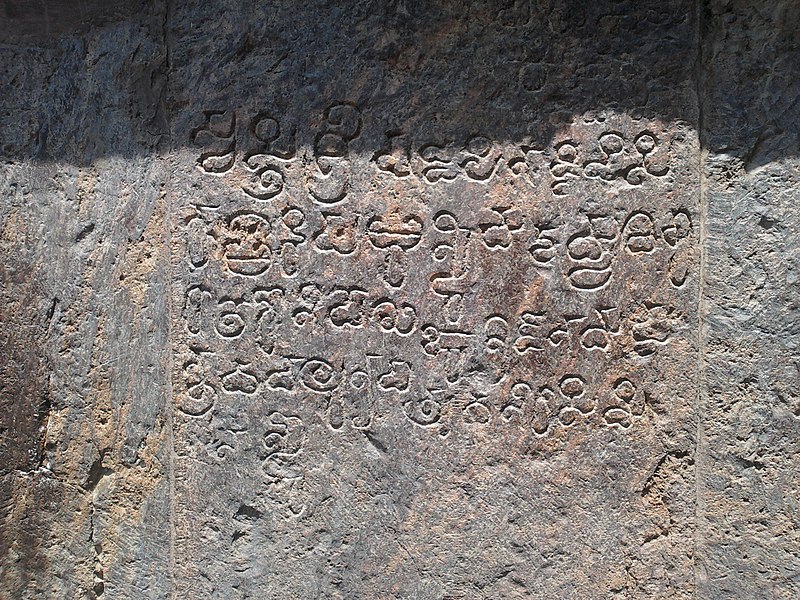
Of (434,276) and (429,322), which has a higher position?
(434,276)

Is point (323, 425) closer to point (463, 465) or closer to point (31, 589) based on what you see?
point (463, 465)

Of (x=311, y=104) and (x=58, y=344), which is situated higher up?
(x=311, y=104)

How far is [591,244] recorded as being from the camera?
221 cm

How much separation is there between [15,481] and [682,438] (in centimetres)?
199

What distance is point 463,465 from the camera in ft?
7.43

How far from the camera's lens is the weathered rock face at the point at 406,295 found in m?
2.19

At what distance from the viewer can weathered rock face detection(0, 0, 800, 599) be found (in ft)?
7.18

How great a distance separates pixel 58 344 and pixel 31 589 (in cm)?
76

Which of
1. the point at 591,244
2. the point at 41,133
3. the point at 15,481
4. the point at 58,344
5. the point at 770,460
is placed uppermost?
the point at 41,133

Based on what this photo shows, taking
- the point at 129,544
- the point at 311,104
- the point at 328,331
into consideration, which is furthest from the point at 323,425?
the point at 311,104

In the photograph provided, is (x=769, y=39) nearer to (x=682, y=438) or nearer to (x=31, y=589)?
(x=682, y=438)

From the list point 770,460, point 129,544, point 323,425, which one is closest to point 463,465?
point 323,425

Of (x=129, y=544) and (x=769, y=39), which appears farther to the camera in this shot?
(x=129, y=544)

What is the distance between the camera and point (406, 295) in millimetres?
2229
